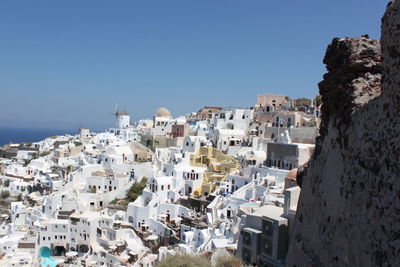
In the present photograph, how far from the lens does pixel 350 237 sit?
15.5 feet

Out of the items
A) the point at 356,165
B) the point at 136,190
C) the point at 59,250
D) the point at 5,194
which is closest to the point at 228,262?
the point at 356,165

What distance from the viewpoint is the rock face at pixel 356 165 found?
410cm

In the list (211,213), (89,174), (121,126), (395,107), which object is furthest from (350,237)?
(121,126)

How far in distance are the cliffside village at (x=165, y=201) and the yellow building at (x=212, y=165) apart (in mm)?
82

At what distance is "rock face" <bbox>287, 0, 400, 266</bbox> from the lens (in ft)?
13.4

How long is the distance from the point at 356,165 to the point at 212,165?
83.2ft

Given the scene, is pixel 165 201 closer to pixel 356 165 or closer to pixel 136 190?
pixel 136 190

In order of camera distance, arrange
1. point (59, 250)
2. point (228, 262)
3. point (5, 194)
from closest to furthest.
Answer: point (228, 262)
point (59, 250)
point (5, 194)

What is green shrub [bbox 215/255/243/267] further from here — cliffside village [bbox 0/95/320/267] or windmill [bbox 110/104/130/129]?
windmill [bbox 110/104/130/129]

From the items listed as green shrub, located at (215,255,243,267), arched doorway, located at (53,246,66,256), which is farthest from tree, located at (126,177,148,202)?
green shrub, located at (215,255,243,267)

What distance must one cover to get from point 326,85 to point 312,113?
32.8m

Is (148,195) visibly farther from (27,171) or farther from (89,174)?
(27,171)

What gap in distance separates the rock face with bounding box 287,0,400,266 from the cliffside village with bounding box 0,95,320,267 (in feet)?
14.4

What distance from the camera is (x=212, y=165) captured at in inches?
1187
